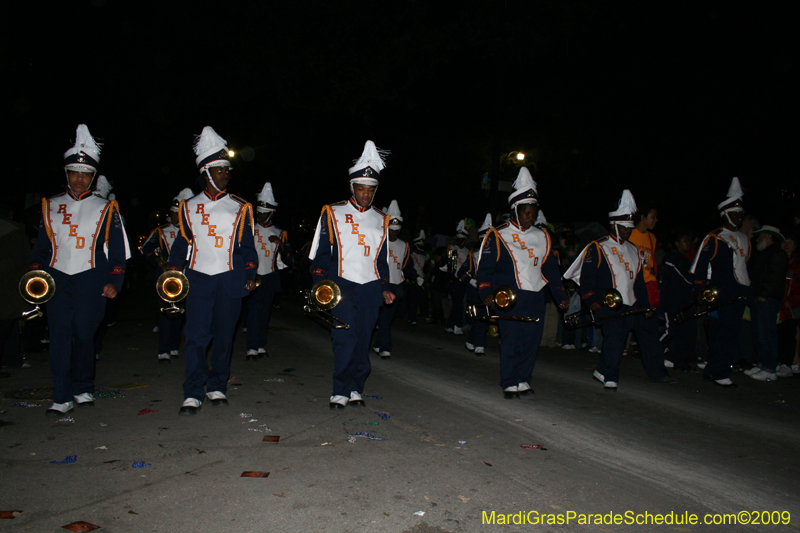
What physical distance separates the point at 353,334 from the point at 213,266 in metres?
1.52

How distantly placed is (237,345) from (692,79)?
43.5 feet

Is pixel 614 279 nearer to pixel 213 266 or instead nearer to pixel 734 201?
pixel 734 201

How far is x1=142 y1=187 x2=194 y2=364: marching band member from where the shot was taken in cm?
862

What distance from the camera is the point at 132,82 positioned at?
20.9 metres

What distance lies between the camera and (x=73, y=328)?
18.6 ft

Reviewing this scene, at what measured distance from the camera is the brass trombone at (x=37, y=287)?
5.43m

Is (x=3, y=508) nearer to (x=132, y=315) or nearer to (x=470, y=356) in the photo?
(x=470, y=356)

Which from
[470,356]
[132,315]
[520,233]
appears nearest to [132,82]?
[132,315]

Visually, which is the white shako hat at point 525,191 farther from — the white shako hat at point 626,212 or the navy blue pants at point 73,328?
the navy blue pants at point 73,328

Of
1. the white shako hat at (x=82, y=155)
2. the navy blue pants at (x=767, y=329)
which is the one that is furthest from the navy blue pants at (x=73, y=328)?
the navy blue pants at (x=767, y=329)

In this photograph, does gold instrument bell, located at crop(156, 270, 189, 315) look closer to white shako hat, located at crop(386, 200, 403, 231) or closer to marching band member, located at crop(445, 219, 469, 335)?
→ white shako hat, located at crop(386, 200, 403, 231)

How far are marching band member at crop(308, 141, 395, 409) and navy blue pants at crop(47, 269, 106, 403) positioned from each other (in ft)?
6.89

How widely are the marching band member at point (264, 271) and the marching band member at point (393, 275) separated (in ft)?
5.76

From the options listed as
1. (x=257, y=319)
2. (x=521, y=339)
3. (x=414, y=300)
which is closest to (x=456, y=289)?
(x=414, y=300)
